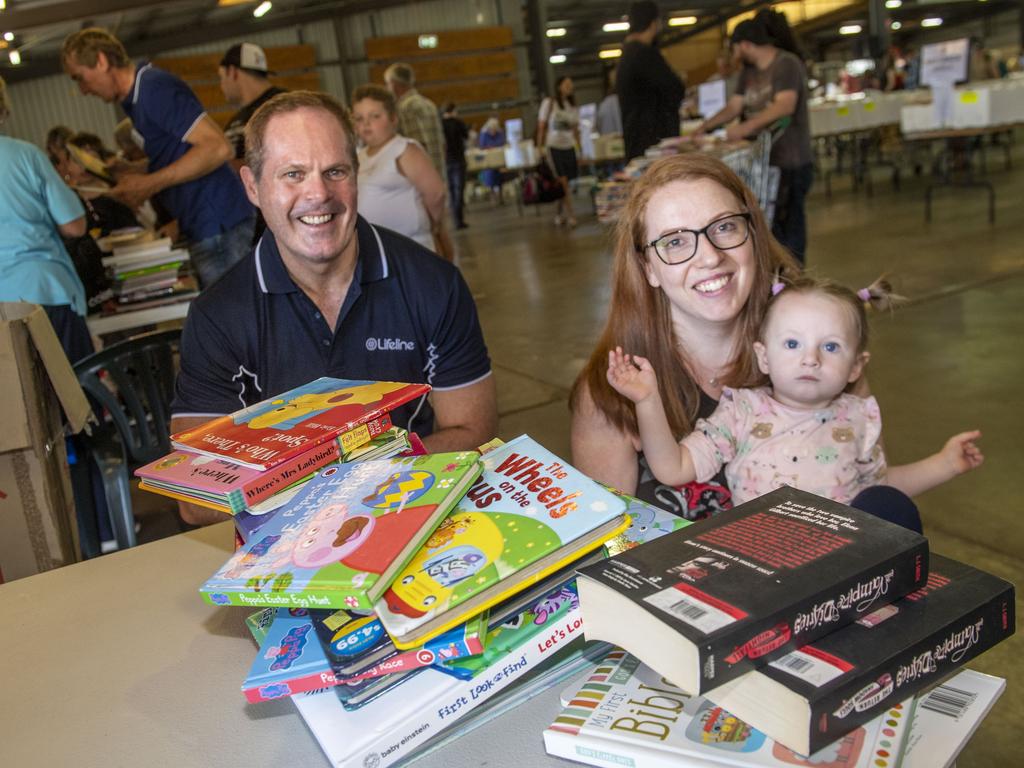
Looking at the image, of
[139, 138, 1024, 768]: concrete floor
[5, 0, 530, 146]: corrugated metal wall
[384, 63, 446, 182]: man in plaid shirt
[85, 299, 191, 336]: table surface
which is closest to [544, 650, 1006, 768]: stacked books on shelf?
[139, 138, 1024, 768]: concrete floor

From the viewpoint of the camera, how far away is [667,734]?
0.69 m

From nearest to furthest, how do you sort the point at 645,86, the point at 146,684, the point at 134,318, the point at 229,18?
1. the point at 146,684
2. the point at 134,318
3. the point at 645,86
4. the point at 229,18

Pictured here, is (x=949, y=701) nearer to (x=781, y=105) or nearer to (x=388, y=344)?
(x=388, y=344)

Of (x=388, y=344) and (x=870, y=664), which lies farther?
(x=388, y=344)

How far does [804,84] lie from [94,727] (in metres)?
4.68

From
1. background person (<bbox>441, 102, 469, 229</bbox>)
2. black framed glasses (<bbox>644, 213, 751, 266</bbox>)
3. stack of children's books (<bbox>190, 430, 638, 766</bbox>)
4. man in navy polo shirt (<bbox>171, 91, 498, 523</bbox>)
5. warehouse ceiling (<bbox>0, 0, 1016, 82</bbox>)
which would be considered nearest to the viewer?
stack of children's books (<bbox>190, 430, 638, 766</bbox>)

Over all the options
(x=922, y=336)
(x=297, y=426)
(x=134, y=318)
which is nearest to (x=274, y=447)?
(x=297, y=426)

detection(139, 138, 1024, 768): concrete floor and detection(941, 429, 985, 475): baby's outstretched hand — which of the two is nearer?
detection(941, 429, 985, 475): baby's outstretched hand

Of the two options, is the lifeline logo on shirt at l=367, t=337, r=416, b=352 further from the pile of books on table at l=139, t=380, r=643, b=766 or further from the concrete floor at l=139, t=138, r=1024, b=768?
the pile of books on table at l=139, t=380, r=643, b=766

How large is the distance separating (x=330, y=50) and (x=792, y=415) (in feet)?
60.1

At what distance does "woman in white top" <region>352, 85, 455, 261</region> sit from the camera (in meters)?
3.77

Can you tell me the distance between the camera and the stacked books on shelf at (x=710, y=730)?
653 millimetres

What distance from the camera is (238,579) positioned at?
31.9 inches

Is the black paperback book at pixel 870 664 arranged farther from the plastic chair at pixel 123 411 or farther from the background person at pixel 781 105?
the background person at pixel 781 105
